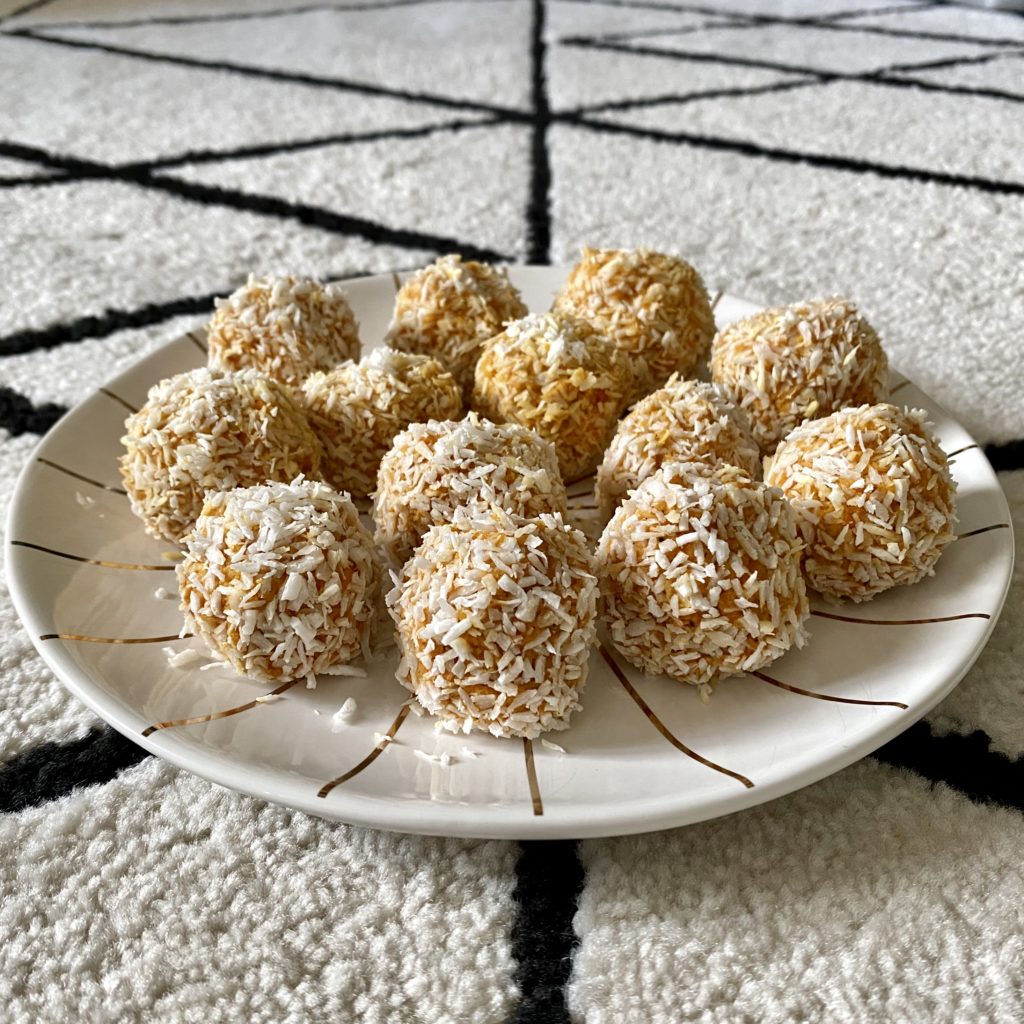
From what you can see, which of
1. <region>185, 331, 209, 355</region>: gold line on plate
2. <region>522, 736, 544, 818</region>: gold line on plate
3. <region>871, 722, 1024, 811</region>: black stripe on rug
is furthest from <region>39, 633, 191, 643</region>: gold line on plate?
<region>871, 722, 1024, 811</region>: black stripe on rug

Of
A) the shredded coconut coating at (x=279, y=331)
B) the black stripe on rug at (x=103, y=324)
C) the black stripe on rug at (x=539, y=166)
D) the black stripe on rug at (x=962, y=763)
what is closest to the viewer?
the black stripe on rug at (x=962, y=763)

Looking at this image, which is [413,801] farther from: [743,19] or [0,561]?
[743,19]

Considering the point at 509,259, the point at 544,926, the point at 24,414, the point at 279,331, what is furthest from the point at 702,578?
the point at 509,259

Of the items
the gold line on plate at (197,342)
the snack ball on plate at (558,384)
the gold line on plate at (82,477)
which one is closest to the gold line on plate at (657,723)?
the snack ball on plate at (558,384)

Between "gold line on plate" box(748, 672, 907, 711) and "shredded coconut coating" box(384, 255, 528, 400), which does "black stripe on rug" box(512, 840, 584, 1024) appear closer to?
"gold line on plate" box(748, 672, 907, 711)

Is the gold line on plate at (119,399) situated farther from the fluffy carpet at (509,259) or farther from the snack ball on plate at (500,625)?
the snack ball on plate at (500,625)
